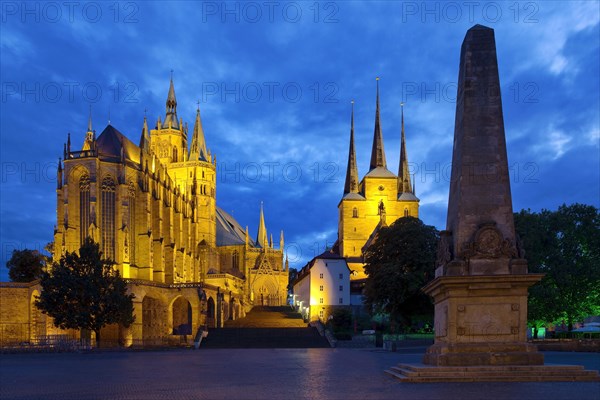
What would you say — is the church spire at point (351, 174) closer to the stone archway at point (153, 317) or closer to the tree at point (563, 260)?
the stone archway at point (153, 317)

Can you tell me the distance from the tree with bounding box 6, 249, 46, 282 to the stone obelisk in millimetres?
71530

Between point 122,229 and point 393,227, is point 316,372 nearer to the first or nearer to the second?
point 393,227

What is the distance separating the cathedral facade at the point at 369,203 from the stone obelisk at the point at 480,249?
8285cm

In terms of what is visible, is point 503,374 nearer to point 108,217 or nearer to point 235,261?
point 108,217

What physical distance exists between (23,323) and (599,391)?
56787 mm

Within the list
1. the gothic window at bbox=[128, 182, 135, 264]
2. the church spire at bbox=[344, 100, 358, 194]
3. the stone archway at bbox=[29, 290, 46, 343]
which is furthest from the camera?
the church spire at bbox=[344, 100, 358, 194]

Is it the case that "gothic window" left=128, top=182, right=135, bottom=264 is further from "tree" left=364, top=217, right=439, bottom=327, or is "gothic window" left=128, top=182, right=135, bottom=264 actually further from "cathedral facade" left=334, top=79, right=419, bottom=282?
"cathedral facade" left=334, top=79, right=419, bottom=282

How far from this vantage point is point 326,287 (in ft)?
260

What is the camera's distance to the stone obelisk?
15023 millimetres

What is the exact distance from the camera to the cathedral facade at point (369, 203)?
102188 millimetres

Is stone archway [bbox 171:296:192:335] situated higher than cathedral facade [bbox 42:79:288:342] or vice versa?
cathedral facade [bbox 42:79:288:342]

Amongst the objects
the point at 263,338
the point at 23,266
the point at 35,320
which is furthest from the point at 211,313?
the point at 23,266

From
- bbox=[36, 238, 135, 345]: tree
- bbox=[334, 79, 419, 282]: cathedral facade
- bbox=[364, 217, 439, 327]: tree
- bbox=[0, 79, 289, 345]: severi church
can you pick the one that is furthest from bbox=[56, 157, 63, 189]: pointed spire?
bbox=[334, 79, 419, 282]: cathedral facade

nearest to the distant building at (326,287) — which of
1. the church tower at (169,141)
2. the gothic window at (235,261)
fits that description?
the gothic window at (235,261)
